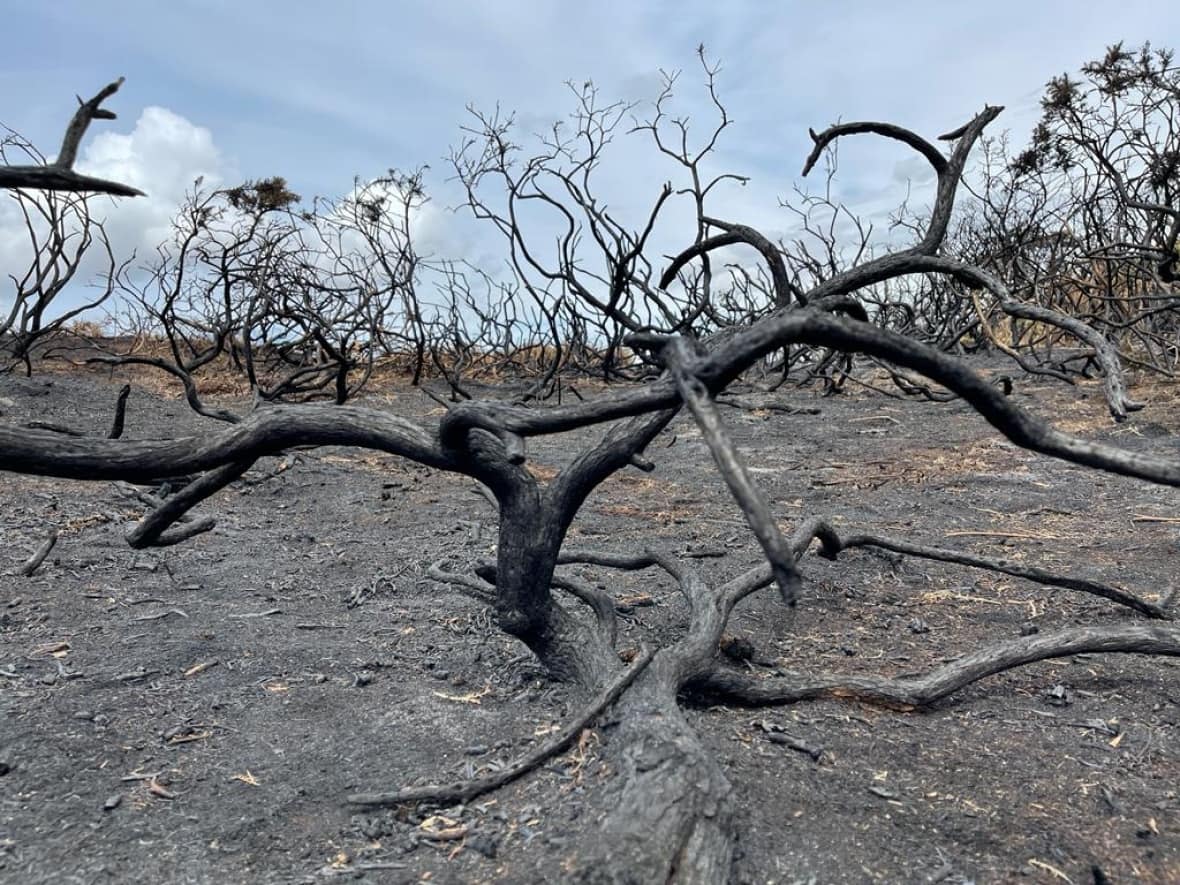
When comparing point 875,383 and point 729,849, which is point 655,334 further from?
point 875,383

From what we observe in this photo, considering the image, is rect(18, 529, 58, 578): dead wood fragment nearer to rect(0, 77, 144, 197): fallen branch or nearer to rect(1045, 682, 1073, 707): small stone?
rect(0, 77, 144, 197): fallen branch

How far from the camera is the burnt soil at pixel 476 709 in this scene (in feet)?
5.13

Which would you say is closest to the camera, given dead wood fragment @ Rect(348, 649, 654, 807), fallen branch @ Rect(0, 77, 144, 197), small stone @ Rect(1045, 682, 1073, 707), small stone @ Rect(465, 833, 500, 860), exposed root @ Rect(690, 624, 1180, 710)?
small stone @ Rect(465, 833, 500, 860)

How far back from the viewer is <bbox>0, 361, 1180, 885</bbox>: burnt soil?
156 cm

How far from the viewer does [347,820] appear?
166 cm

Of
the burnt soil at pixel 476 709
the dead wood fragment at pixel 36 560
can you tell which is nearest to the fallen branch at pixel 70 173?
the burnt soil at pixel 476 709

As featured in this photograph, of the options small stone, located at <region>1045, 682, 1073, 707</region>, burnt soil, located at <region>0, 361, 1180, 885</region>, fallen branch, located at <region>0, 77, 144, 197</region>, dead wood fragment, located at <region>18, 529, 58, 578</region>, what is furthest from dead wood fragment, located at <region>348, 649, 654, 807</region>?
dead wood fragment, located at <region>18, 529, 58, 578</region>

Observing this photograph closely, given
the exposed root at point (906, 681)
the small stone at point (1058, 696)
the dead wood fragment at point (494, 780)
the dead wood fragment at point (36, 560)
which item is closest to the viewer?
the dead wood fragment at point (494, 780)

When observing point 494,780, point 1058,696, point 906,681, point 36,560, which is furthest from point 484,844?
point 36,560

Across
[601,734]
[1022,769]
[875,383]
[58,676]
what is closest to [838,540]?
[1022,769]

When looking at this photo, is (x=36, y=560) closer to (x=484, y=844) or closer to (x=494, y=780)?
(x=494, y=780)

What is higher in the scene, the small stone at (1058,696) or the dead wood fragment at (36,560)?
the small stone at (1058,696)

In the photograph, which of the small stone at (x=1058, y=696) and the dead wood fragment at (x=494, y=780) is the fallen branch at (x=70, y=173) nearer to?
the dead wood fragment at (x=494, y=780)

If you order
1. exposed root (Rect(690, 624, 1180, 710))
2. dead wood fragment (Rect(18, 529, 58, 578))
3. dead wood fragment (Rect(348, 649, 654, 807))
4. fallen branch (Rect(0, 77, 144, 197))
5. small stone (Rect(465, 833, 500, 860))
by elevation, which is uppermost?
fallen branch (Rect(0, 77, 144, 197))
